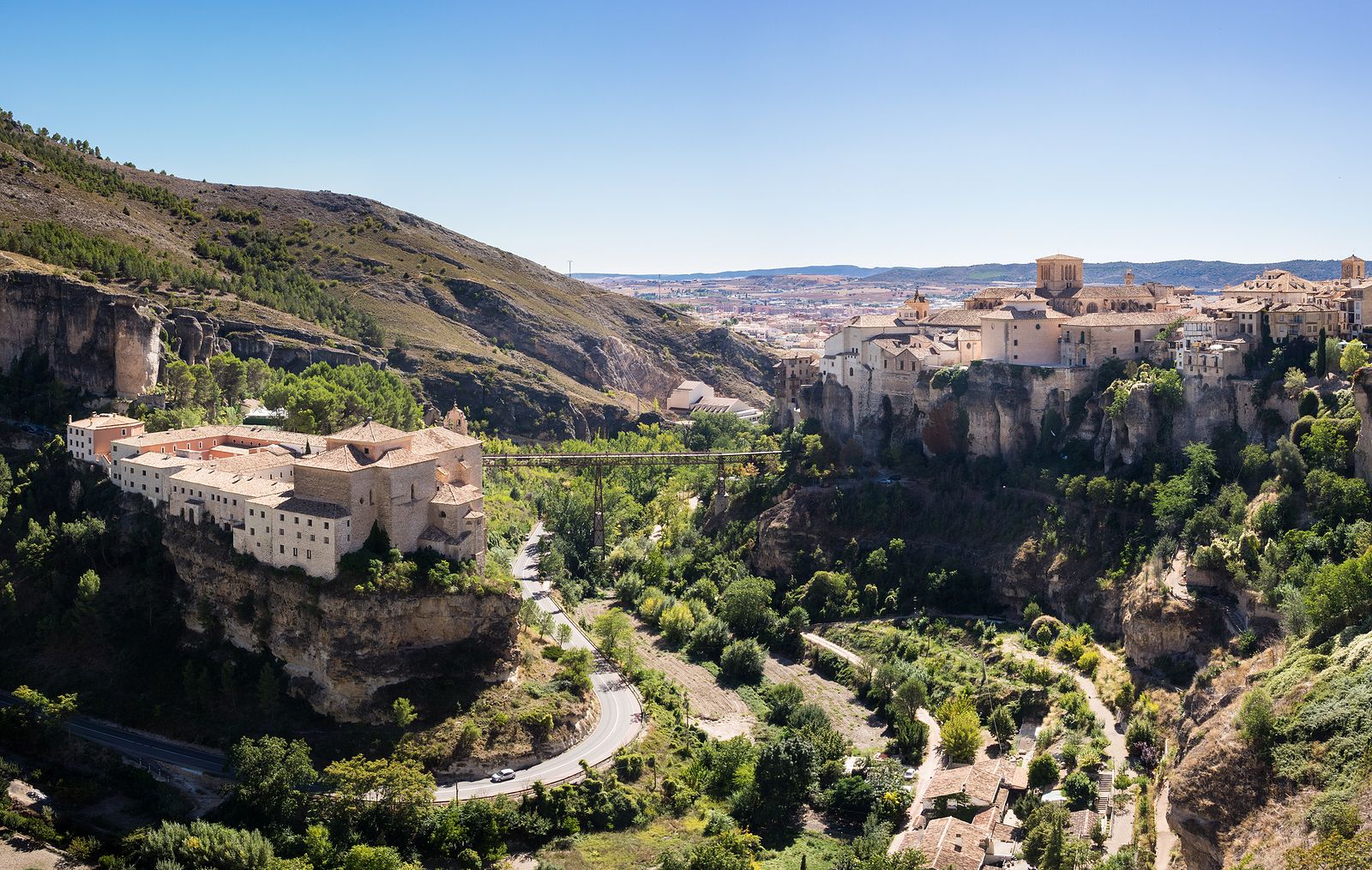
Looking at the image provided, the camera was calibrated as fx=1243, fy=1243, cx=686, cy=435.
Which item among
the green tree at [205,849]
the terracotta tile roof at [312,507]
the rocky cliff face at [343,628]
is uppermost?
the terracotta tile roof at [312,507]

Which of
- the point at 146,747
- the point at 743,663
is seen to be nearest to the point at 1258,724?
the point at 743,663

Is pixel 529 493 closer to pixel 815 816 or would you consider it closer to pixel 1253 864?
pixel 815 816

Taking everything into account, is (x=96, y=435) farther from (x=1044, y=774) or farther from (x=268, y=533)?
(x=1044, y=774)

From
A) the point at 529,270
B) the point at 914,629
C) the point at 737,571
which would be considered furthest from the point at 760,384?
the point at 914,629

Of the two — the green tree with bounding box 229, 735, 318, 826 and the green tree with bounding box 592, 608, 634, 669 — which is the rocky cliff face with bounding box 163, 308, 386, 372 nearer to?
the green tree with bounding box 592, 608, 634, 669

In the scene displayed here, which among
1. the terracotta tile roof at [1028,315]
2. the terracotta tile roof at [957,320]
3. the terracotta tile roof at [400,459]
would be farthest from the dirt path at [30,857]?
the terracotta tile roof at [957,320]

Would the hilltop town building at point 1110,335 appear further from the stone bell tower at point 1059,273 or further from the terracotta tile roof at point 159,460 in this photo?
the terracotta tile roof at point 159,460
